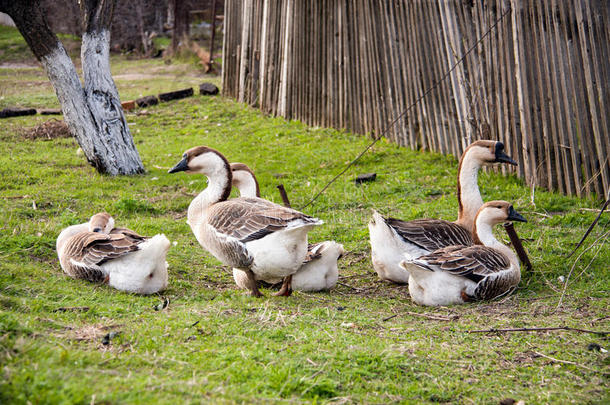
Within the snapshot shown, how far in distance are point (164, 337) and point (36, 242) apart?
329cm

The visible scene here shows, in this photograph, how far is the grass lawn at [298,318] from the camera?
3.79 metres

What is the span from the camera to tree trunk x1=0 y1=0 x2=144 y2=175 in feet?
33.2

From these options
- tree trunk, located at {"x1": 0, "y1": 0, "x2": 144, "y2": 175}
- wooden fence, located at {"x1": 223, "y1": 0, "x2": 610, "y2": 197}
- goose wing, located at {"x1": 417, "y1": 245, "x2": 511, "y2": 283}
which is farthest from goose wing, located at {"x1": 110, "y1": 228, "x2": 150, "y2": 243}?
wooden fence, located at {"x1": 223, "y1": 0, "x2": 610, "y2": 197}

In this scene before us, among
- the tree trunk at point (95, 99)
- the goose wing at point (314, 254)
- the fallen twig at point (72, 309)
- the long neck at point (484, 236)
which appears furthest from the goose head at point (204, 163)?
the tree trunk at point (95, 99)

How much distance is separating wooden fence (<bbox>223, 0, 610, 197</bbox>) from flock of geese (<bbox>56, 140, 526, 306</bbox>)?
255 centimetres

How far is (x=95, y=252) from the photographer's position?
19.7ft

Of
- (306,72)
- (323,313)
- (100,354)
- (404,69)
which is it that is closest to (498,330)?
(323,313)

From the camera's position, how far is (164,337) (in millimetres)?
4527

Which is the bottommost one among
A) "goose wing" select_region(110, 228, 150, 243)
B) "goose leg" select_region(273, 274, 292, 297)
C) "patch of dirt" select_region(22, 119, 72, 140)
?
"goose leg" select_region(273, 274, 292, 297)

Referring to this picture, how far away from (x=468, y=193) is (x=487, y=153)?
1.75ft

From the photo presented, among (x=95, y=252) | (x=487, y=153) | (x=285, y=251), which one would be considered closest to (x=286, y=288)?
(x=285, y=251)

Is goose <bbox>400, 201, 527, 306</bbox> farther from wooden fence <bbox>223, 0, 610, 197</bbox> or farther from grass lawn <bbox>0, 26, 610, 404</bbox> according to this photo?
wooden fence <bbox>223, 0, 610, 197</bbox>

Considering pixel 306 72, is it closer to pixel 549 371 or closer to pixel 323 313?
pixel 323 313

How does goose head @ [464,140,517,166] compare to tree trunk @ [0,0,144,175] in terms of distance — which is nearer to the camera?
goose head @ [464,140,517,166]
